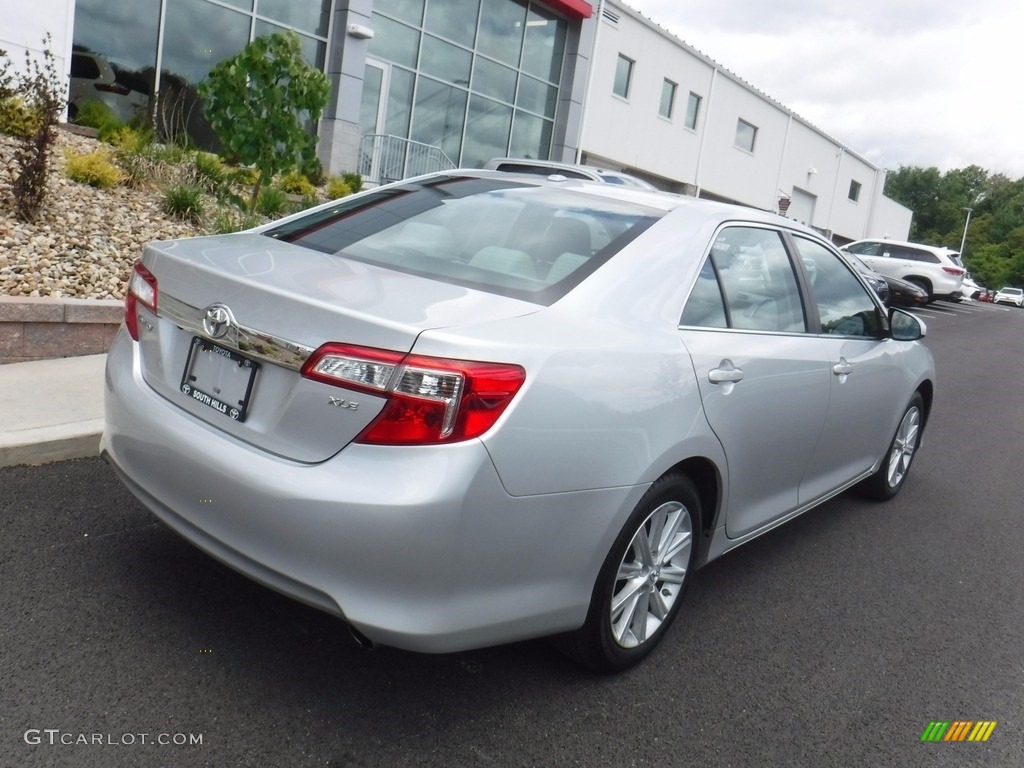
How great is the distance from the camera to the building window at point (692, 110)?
1145 inches

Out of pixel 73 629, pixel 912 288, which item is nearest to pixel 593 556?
pixel 73 629

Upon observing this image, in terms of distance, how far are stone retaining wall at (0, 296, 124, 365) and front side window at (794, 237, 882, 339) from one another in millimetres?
4033

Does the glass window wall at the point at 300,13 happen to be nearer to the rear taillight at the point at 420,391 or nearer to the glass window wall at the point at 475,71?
the glass window wall at the point at 475,71

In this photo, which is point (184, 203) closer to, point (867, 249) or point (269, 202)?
point (269, 202)

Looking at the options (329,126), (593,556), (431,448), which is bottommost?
(593,556)

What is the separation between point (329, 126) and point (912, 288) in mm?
13423

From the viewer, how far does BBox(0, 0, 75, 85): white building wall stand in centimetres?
1152

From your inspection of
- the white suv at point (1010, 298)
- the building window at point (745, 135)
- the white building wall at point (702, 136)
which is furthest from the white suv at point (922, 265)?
the white suv at point (1010, 298)

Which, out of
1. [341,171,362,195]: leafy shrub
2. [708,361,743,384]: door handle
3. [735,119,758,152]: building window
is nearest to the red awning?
[341,171,362,195]: leafy shrub

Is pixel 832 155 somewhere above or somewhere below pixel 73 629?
Result: above

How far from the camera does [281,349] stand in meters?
2.48

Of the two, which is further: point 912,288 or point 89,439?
point 912,288

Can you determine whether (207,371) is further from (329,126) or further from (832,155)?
(832,155)

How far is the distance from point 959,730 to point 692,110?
28426 millimetres
